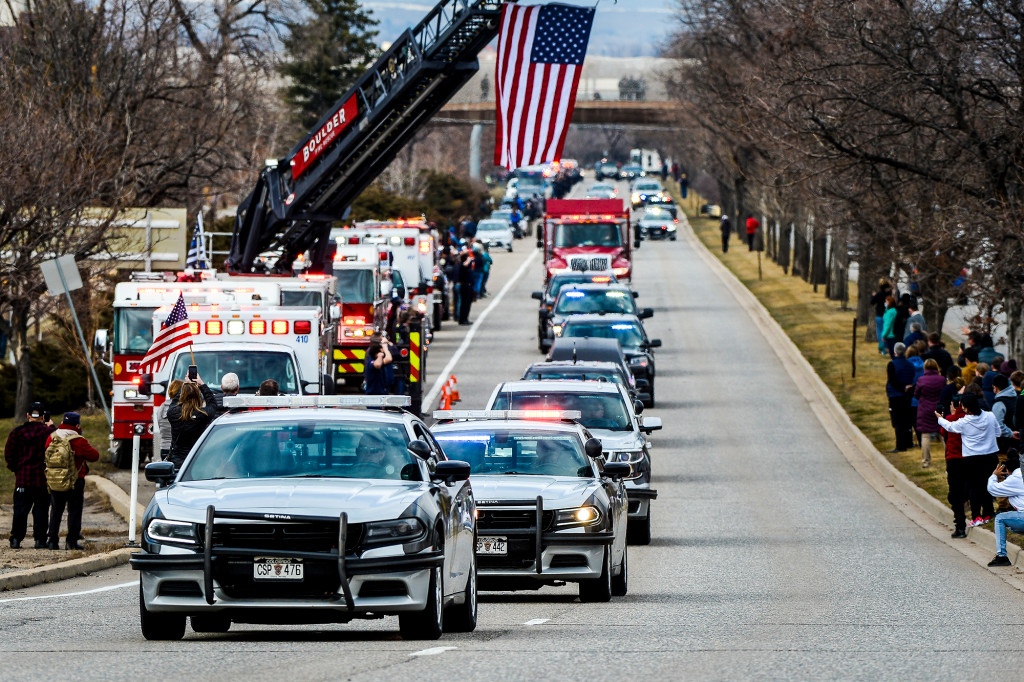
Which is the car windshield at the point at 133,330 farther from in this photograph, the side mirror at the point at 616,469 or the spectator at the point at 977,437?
the side mirror at the point at 616,469

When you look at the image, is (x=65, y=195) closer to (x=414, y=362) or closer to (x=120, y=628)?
(x=414, y=362)

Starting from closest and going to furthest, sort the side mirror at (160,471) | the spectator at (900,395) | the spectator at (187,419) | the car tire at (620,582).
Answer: the side mirror at (160,471)
the car tire at (620,582)
the spectator at (187,419)
the spectator at (900,395)

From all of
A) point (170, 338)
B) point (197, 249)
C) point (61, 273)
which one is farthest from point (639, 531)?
point (197, 249)

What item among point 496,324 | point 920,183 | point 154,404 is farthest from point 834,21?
point 496,324

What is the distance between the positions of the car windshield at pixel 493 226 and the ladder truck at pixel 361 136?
49513mm

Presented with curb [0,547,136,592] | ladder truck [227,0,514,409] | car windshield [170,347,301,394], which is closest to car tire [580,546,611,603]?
curb [0,547,136,592]

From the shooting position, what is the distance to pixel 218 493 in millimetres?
10883

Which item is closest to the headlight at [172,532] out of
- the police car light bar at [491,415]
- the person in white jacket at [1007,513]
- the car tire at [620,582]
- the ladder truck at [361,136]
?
the police car light bar at [491,415]

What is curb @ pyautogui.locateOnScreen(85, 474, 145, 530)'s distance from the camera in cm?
2166

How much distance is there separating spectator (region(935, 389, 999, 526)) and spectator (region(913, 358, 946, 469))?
12.9 feet

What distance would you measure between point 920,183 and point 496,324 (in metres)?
21.2

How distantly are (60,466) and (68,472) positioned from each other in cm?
10

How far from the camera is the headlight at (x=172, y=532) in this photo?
1059 centimetres

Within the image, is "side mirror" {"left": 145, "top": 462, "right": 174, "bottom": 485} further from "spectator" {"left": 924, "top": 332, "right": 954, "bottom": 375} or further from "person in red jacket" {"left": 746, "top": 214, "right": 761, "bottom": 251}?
"person in red jacket" {"left": 746, "top": 214, "right": 761, "bottom": 251}
